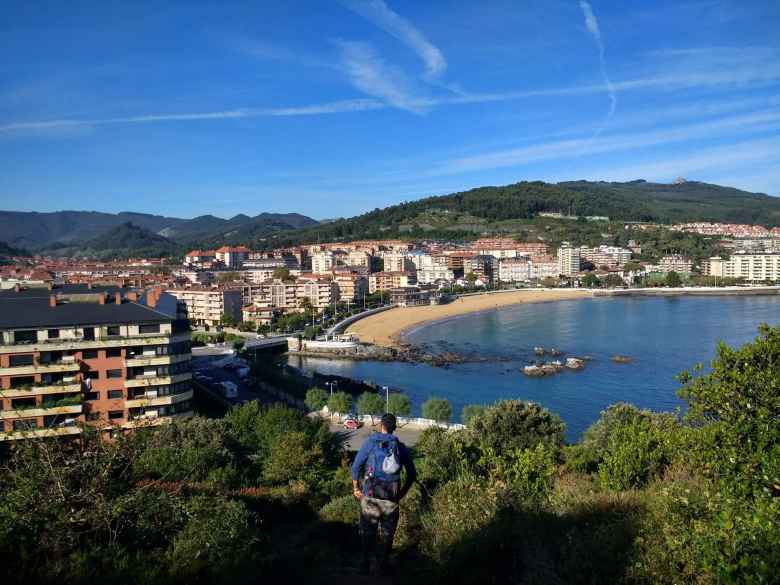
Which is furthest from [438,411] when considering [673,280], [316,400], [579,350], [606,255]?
[606,255]

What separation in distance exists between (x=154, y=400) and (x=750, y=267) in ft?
178

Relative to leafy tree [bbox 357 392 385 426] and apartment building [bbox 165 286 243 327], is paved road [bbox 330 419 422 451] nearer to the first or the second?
leafy tree [bbox 357 392 385 426]

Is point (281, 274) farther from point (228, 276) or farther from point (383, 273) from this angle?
point (383, 273)

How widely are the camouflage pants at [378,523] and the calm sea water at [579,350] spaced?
35.5 ft

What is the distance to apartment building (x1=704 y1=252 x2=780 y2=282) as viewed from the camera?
170 feet

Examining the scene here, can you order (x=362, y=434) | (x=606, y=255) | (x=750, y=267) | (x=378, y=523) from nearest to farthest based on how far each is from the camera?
(x=378, y=523), (x=362, y=434), (x=750, y=267), (x=606, y=255)

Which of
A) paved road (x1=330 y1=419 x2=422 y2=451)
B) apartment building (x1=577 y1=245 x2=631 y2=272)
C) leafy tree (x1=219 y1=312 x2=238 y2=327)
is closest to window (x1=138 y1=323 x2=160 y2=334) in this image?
paved road (x1=330 y1=419 x2=422 y2=451)

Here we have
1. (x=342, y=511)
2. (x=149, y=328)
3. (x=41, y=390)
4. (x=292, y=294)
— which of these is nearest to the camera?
(x=342, y=511)

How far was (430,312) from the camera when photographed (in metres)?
38.2

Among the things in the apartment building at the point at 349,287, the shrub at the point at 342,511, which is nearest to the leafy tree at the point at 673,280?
the apartment building at the point at 349,287

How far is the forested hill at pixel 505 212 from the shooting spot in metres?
81.6

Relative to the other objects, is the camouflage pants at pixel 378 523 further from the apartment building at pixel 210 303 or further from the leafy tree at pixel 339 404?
the apartment building at pixel 210 303

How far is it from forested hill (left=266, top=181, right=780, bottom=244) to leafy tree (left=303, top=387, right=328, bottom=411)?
62.3 meters

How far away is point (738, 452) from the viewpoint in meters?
3.85
